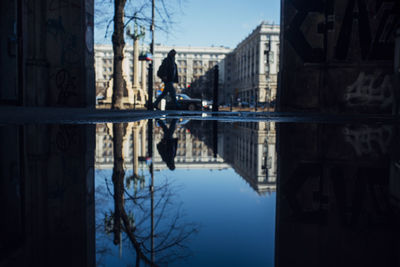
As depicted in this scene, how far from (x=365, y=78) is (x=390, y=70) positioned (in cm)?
71

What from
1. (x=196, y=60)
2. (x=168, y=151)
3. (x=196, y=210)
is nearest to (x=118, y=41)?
(x=168, y=151)

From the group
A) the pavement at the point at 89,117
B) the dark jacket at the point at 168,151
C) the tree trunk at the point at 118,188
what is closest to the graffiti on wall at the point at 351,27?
the pavement at the point at 89,117

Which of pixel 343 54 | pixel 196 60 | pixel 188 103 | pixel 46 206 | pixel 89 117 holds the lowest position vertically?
pixel 46 206

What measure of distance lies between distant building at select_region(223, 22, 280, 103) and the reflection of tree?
199 feet

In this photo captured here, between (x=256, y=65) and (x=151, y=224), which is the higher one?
(x=256, y=65)

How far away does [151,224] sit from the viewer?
956 millimetres

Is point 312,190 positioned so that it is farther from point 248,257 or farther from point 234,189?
point 248,257

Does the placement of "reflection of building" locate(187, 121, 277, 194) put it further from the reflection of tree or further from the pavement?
the pavement

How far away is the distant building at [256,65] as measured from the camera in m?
74.9

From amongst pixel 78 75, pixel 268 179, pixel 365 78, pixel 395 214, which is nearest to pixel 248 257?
pixel 395 214

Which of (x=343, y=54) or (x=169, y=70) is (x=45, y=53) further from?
(x=343, y=54)

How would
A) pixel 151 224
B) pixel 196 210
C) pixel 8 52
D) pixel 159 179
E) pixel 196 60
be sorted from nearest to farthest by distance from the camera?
pixel 151 224 < pixel 196 210 < pixel 159 179 < pixel 8 52 < pixel 196 60

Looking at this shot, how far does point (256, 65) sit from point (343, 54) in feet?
235

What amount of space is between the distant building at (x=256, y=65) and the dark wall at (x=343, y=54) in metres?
52.1
